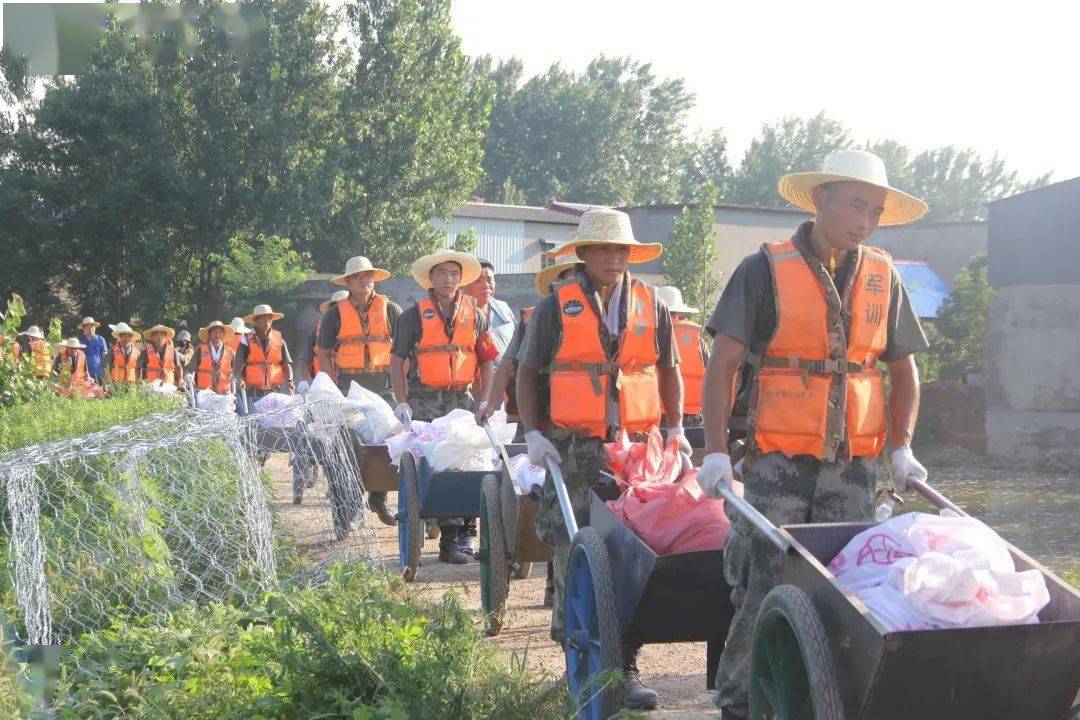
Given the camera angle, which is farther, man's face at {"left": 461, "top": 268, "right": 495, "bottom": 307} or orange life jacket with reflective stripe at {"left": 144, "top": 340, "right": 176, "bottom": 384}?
orange life jacket with reflective stripe at {"left": 144, "top": 340, "right": 176, "bottom": 384}

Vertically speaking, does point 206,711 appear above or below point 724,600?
below

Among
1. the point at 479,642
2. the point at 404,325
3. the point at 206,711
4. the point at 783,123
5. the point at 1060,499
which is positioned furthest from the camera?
the point at 783,123

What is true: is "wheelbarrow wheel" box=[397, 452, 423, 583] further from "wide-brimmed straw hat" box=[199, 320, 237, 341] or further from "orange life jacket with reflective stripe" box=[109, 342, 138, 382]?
"orange life jacket with reflective stripe" box=[109, 342, 138, 382]

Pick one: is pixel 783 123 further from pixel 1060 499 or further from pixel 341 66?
pixel 1060 499

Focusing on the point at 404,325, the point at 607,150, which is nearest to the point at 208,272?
the point at 404,325

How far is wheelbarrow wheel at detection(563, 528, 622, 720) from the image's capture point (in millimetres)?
3883

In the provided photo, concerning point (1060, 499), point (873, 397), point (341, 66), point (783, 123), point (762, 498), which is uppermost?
point (783, 123)

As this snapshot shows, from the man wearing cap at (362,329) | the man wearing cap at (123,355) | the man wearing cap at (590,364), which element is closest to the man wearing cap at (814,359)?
the man wearing cap at (590,364)

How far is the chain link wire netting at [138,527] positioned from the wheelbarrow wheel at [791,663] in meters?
2.88

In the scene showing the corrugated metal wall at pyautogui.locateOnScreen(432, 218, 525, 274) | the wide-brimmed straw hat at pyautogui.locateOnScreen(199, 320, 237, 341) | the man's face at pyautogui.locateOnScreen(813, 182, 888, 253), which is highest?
the corrugated metal wall at pyautogui.locateOnScreen(432, 218, 525, 274)

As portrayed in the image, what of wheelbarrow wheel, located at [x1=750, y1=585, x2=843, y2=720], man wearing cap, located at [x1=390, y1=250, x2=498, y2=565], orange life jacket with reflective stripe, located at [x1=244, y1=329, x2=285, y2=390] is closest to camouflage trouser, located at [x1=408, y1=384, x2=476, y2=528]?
man wearing cap, located at [x1=390, y1=250, x2=498, y2=565]

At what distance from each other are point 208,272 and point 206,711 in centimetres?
3092

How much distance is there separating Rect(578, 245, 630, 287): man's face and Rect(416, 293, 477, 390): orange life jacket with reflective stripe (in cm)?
313

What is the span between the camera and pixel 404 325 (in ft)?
28.1
